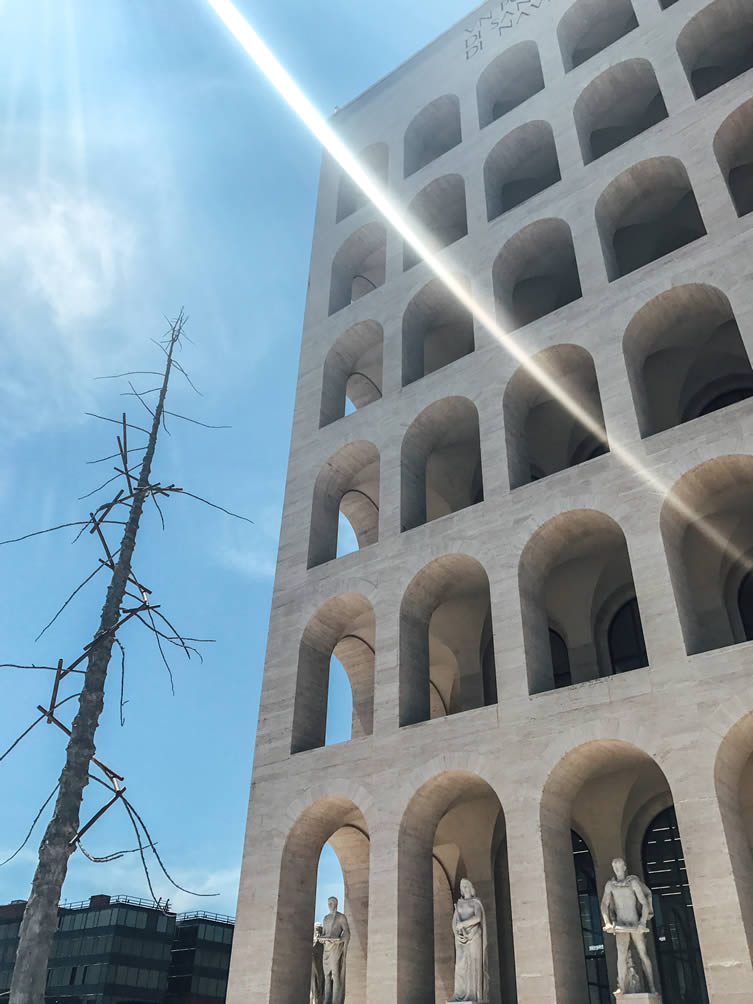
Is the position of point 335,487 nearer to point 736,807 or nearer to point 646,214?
point 646,214

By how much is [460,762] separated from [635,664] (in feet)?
20.7

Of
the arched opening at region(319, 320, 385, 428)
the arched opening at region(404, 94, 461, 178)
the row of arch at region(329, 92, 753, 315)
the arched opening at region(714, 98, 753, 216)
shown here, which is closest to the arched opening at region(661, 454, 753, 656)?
the row of arch at region(329, 92, 753, 315)

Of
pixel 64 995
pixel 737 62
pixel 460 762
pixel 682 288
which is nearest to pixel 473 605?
pixel 460 762

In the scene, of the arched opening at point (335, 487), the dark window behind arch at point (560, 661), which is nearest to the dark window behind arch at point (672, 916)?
the dark window behind arch at point (560, 661)

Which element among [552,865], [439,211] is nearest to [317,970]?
[552,865]

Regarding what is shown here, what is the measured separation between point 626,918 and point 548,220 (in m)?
17.2

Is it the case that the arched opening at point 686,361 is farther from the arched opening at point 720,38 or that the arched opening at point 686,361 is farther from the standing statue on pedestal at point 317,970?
the standing statue on pedestal at point 317,970

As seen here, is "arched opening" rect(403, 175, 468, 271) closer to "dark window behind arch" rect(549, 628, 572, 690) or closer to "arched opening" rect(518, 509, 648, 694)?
"arched opening" rect(518, 509, 648, 694)

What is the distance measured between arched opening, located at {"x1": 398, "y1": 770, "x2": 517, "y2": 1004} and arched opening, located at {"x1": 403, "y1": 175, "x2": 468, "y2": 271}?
16.7 m

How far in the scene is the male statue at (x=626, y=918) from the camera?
14.2 meters

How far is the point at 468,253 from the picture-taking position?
25516 millimetres

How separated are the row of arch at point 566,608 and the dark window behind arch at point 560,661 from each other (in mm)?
37

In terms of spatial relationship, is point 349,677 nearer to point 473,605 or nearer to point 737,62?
point 473,605

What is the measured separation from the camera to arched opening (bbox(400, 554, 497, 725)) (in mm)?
20125
